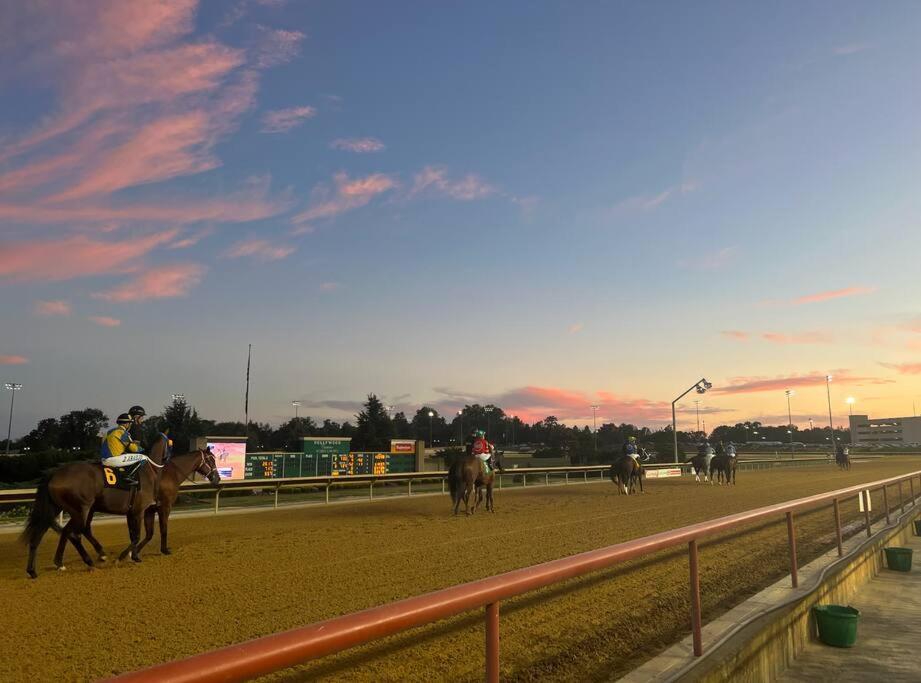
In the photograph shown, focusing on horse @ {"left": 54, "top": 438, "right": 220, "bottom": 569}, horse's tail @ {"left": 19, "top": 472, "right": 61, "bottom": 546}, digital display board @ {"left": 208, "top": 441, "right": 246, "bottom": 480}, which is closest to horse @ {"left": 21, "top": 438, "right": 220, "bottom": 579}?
horse's tail @ {"left": 19, "top": 472, "right": 61, "bottom": 546}

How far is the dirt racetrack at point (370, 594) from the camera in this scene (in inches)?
184

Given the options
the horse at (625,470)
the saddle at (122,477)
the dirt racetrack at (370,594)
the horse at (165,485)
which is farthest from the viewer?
the horse at (625,470)

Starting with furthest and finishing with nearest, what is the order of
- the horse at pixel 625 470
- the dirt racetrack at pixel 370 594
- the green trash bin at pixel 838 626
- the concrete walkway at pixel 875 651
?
the horse at pixel 625 470 → the green trash bin at pixel 838 626 → the concrete walkway at pixel 875 651 → the dirt racetrack at pixel 370 594

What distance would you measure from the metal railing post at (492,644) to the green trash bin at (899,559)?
347 inches

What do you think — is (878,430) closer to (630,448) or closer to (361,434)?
(361,434)

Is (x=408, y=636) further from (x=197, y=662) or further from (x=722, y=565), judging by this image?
(x=722, y=565)

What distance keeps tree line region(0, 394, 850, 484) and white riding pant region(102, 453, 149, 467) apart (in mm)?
916

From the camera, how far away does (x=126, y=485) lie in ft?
28.5

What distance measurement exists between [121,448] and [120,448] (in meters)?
0.01

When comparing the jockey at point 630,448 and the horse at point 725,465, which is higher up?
the jockey at point 630,448

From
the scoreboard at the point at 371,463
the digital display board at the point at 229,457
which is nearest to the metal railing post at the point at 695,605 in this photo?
the digital display board at the point at 229,457

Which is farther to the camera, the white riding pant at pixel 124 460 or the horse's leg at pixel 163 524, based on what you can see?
the horse's leg at pixel 163 524

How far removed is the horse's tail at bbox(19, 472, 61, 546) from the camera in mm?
7711

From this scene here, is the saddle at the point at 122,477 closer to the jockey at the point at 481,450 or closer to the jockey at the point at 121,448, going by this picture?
the jockey at the point at 121,448
